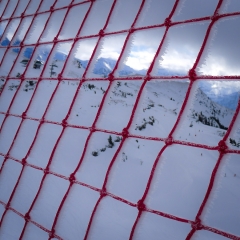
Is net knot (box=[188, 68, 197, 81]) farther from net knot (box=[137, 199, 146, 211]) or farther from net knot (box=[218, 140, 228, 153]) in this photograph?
net knot (box=[137, 199, 146, 211])

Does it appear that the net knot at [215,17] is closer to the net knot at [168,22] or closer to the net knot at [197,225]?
the net knot at [168,22]

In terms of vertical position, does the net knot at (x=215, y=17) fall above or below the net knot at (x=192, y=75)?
above

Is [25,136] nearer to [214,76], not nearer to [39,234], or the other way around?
[39,234]

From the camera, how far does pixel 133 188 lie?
4234 mm

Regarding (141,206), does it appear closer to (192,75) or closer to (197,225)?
(197,225)

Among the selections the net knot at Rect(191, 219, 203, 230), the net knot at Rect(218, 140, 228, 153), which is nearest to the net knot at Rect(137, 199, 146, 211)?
the net knot at Rect(191, 219, 203, 230)

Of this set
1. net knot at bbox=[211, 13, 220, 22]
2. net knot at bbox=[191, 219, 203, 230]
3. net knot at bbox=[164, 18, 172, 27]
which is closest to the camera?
net knot at bbox=[191, 219, 203, 230]

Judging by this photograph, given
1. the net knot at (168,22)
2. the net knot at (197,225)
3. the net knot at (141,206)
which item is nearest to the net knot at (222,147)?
the net knot at (197,225)

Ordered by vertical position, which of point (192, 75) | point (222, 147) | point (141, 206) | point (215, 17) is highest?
point (215, 17)

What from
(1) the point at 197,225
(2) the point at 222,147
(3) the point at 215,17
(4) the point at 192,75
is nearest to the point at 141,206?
(1) the point at 197,225

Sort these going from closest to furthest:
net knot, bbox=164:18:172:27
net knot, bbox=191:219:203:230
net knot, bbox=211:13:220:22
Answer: net knot, bbox=191:219:203:230, net knot, bbox=211:13:220:22, net knot, bbox=164:18:172:27

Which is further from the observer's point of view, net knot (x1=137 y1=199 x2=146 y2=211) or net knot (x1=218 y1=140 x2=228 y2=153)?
net knot (x1=137 y1=199 x2=146 y2=211)

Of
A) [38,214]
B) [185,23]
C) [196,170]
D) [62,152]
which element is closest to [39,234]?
[38,214]

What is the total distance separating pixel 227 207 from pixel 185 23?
13.0 feet
